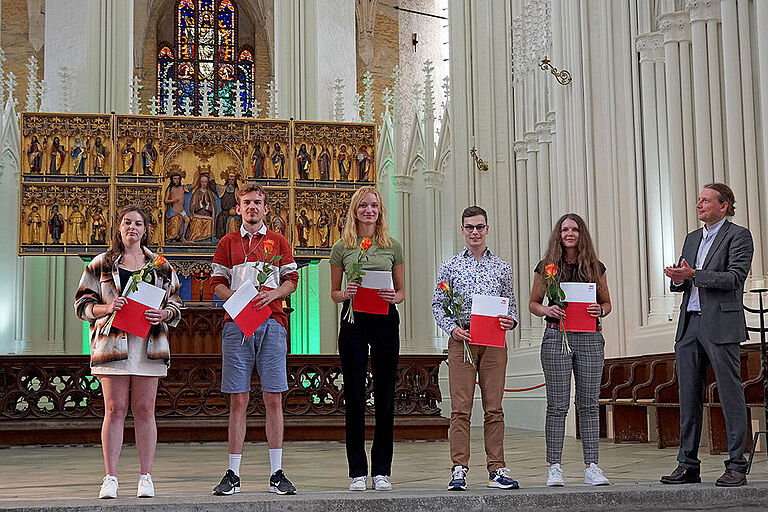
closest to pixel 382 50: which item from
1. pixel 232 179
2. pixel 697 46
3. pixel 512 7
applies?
pixel 512 7

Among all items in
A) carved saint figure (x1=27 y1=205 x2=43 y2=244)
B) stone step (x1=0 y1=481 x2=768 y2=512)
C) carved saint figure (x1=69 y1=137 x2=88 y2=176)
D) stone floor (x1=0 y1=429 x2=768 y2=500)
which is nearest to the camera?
stone step (x1=0 y1=481 x2=768 y2=512)

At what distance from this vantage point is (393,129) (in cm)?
1812

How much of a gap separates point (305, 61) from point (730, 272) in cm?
1341

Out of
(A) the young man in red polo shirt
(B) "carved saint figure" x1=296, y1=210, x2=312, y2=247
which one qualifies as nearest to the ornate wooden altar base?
(B) "carved saint figure" x1=296, y1=210, x2=312, y2=247

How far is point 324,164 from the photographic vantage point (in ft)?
43.1

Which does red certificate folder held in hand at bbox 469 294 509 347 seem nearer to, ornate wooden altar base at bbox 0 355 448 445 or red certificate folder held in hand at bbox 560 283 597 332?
red certificate folder held in hand at bbox 560 283 597 332

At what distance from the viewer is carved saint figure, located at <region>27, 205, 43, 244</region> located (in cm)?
1237

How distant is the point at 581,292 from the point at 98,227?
8.49m

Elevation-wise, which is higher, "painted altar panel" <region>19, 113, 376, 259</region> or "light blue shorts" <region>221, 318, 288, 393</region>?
"painted altar panel" <region>19, 113, 376, 259</region>

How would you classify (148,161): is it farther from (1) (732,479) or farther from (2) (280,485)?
(1) (732,479)

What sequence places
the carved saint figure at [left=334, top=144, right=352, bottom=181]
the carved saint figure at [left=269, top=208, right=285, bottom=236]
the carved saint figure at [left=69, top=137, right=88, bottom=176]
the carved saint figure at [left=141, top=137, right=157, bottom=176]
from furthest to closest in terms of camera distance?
the carved saint figure at [left=334, top=144, right=352, bottom=181] < the carved saint figure at [left=141, top=137, right=157, bottom=176] < the carved saint figure at [left=269, top=208, right=285, bottom=236] < the carved saint figure at [left=69, top=137, right=88, bottom=176]

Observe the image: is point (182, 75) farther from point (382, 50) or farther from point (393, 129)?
point (393, 129)

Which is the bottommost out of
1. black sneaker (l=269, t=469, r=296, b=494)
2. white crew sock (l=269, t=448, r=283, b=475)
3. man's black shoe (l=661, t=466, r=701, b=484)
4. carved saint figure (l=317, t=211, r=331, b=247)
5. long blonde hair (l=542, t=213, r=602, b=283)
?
man's black shoe (l=661, t=466, r=701, b=484)

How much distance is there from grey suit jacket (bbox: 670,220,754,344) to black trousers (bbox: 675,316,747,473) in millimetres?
68
